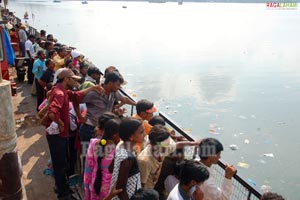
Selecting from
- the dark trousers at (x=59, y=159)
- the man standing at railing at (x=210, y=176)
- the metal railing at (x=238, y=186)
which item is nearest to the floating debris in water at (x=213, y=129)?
the metal railing at (x=238, y=186)

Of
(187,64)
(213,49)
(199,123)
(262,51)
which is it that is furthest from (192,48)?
(199,123)

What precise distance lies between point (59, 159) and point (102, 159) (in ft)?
4.08

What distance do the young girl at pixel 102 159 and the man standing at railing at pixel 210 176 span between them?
2.66 feet

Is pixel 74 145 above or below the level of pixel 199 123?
above

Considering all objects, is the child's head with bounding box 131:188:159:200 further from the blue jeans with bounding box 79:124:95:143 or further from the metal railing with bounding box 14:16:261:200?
the blue jeans with bounding box 79:124:95:143

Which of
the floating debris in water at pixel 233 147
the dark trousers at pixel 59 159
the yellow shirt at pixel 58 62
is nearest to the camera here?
the dark trousers at pixel 59 159

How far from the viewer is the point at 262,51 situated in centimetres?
2350

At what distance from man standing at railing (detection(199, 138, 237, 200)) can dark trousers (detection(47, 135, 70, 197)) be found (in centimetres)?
171

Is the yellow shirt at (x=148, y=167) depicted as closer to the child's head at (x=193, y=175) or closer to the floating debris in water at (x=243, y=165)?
the child's head at (x=193, y=175)

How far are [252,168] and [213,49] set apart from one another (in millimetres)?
18933

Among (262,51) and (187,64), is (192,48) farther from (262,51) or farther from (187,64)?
(187,64)

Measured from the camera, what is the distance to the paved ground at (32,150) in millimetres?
4227

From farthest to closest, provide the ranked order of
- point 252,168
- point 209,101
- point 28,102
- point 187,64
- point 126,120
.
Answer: point 187,64 < point 209,101 < point 28,102 < point 252,168 < point 126,120

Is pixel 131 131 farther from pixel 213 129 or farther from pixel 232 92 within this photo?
pixel 232 92
